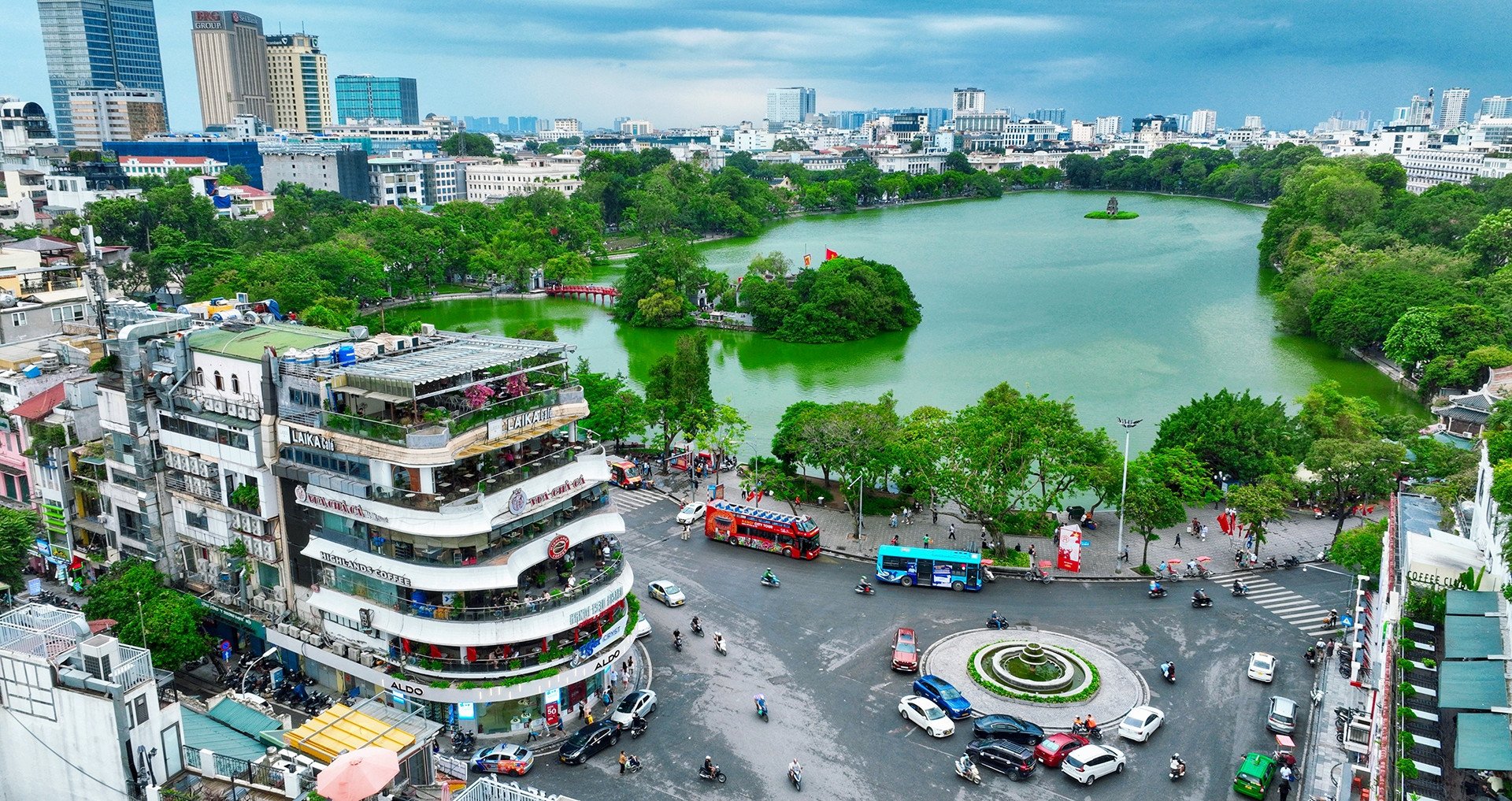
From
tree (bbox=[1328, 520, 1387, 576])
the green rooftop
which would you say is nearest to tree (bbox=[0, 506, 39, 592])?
the green rooftop

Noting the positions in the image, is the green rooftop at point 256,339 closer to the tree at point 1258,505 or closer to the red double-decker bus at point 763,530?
the red double-decker bus at point 763,530

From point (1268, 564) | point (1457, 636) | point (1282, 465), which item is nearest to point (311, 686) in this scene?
point (1457, 636)

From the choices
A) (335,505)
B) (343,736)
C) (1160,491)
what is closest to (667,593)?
(335,505)

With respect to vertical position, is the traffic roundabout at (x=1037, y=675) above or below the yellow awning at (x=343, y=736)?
below

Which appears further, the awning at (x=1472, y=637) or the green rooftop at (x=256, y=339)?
the green rooftop at (x=256, y=339)

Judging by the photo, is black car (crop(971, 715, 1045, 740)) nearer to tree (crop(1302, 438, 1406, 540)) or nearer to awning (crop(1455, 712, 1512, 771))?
awning (crop(1455, 712, 1512, 771))

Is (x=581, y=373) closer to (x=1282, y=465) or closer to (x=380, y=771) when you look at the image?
(x=1282, y=465)

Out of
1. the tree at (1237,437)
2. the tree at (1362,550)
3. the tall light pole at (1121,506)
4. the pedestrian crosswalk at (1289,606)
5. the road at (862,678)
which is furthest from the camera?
the tree at (1237,437)

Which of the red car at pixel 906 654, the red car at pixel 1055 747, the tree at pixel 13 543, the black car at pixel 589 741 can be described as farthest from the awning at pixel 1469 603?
the tree at pixel 13 543
